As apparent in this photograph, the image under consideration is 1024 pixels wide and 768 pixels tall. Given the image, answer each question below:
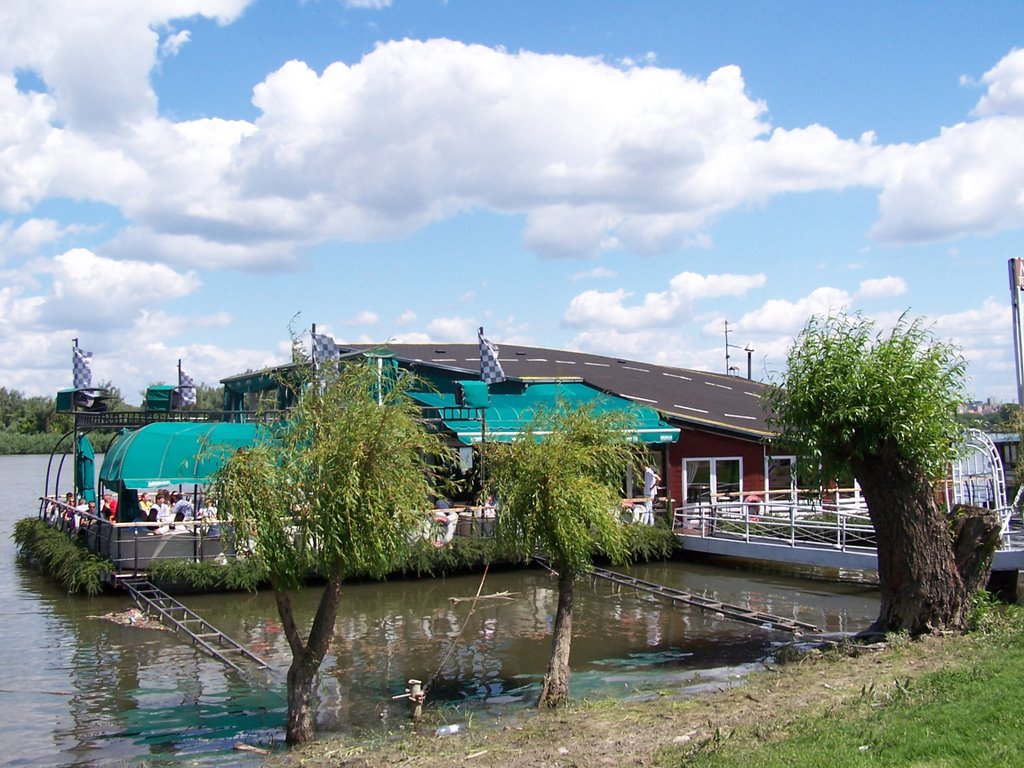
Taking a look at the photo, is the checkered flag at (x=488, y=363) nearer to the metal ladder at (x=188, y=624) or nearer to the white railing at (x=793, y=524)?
the white railing at (x=793, y=524)

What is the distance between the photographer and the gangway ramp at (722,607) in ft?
58.5

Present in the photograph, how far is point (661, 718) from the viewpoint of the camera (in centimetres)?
1165

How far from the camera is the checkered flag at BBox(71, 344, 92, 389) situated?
30719mm

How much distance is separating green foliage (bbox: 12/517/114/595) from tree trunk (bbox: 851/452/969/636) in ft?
56.8

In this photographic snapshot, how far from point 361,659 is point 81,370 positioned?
18268 mm

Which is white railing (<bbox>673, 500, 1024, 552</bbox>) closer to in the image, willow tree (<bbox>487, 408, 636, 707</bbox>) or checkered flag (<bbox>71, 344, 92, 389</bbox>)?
willow tree (<bbox>487, 408, 636, 707</bbox>)

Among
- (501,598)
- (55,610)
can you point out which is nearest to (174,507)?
(55,610)

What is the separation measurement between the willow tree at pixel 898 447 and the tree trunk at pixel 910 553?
0.6 inches

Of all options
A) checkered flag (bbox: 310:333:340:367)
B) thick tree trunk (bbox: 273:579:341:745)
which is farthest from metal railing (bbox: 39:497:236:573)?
thick tree trunk (bbox: 273:579:341:745)

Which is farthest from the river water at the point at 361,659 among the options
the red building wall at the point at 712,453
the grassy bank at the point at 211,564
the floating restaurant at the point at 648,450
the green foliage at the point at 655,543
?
the red building wall at the point at 712,453

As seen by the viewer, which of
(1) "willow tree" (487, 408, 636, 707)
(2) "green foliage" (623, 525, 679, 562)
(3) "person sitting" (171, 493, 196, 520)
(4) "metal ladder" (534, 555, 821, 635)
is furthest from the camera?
A: (2) "green foliage" (623, 525, 679, 562)

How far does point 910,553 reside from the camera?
50.5 ft

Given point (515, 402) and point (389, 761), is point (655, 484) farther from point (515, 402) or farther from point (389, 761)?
point (389, 761)

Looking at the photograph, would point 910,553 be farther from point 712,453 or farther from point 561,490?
point 712,453
